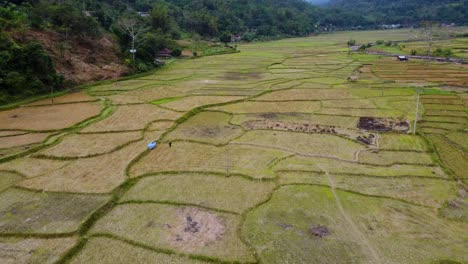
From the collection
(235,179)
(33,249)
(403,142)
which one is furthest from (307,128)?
(33,249)

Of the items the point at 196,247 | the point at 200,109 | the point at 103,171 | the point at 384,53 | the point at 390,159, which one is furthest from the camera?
the point at 384,53

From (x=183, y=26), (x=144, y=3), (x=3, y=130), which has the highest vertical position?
(x=144, y=3)

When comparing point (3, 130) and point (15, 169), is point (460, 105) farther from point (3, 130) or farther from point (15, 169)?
point (3, 130)

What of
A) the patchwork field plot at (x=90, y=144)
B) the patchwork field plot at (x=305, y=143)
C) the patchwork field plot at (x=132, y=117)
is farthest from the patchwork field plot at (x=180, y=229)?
the patchwork field plot at (x=132, y=117)

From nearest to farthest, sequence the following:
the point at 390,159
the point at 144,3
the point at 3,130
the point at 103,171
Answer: the point at 103,171
the point at 390,159
the point at 3,130
the point at 144,3

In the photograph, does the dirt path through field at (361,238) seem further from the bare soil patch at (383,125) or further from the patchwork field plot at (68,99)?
the patchwork field plot at (68,99)

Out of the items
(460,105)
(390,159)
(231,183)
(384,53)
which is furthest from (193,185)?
(384,53)

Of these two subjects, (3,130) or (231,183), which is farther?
(3,130)
